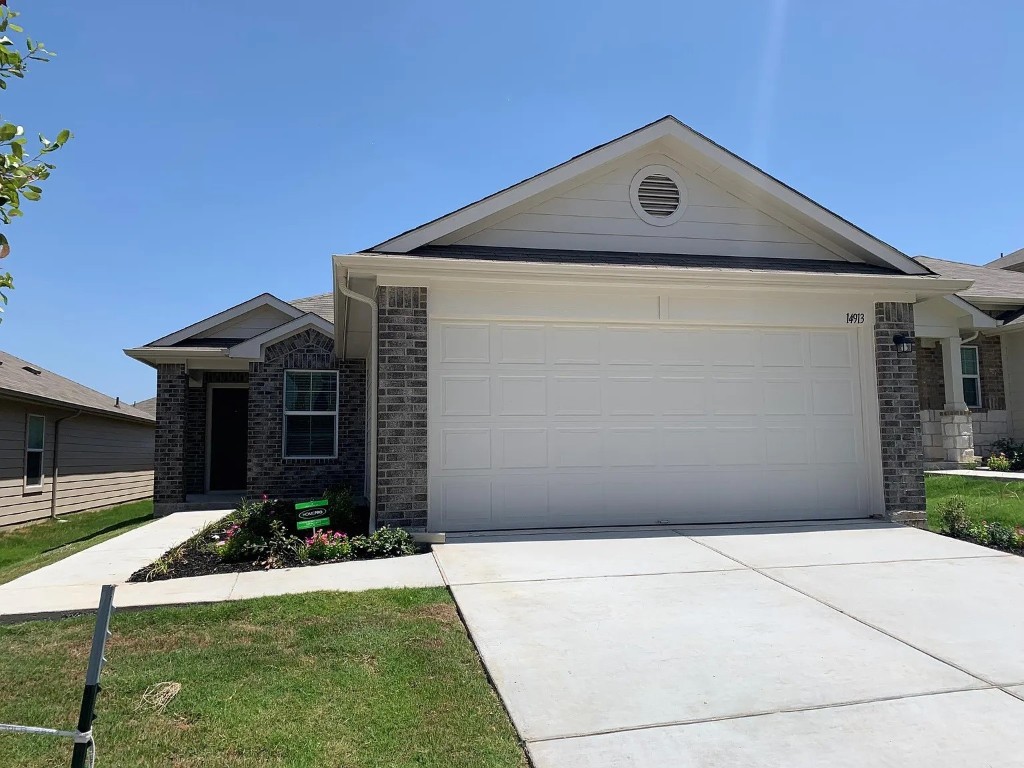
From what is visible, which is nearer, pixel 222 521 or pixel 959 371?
pixel 222 521

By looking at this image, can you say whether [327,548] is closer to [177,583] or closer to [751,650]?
[177,583]

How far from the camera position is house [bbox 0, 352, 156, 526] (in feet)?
A: 46.0

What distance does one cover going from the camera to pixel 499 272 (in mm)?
8102

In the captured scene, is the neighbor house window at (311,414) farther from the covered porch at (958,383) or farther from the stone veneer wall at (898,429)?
the covered porch at (958,383)

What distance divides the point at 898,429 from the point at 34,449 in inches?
655

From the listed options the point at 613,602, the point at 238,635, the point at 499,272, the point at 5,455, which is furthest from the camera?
the point at 5,455

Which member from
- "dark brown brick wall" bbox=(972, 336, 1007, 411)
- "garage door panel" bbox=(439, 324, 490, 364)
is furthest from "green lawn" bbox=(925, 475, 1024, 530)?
"garage door panel" bbox=(439, 324, 490, 364)

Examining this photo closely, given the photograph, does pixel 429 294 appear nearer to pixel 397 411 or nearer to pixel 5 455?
pixel 397 411

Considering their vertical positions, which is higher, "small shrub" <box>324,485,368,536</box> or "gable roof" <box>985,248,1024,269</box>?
"gable roof" <box>985,248,1024,269</box>

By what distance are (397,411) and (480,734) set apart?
484cm

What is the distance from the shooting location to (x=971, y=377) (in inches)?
634

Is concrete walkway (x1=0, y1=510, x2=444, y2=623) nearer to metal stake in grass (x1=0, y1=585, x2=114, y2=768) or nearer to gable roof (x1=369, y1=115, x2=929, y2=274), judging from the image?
metal stake in grass (x1=0, y1=585, x2=114, y2=768)

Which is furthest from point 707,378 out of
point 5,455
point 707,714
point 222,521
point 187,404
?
point 5,455

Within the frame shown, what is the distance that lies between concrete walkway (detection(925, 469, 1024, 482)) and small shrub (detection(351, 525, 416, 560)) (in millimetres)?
10720
